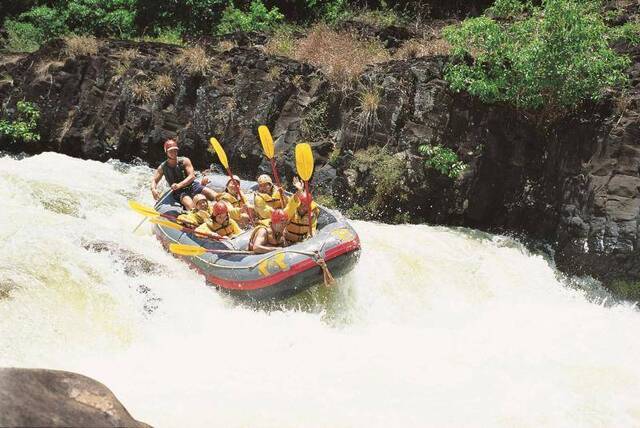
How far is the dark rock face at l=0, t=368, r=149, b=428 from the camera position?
235 centimetres

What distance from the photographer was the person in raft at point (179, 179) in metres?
7.47

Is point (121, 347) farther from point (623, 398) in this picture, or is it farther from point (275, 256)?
point (623, 398)

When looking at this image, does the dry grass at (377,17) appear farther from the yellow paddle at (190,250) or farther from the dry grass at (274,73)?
the yellow paddle at (190,250)

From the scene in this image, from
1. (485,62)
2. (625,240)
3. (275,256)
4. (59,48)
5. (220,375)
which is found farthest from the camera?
(59,48)

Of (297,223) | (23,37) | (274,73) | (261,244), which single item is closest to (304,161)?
(297,223)

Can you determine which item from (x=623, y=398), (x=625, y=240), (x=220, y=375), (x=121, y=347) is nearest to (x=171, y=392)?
(x=220, y=375)

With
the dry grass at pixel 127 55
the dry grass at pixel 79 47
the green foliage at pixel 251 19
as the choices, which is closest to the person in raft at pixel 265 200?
the dry grass at pixel 127 55

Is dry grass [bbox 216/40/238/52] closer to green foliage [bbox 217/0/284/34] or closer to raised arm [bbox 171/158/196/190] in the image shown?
green foliage [bbox 217/0/284/34]

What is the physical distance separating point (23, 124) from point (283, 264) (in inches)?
273

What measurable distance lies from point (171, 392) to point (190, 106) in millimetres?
6802

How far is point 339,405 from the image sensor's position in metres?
4.16

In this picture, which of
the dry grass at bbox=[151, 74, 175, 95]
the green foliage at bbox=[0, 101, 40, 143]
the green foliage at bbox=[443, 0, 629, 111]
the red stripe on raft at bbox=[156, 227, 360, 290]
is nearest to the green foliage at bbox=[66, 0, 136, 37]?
the green foliage at bbox=[0, 101, 40, 143]

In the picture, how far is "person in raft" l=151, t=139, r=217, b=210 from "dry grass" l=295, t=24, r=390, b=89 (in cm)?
283

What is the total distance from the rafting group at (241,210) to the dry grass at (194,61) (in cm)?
280
